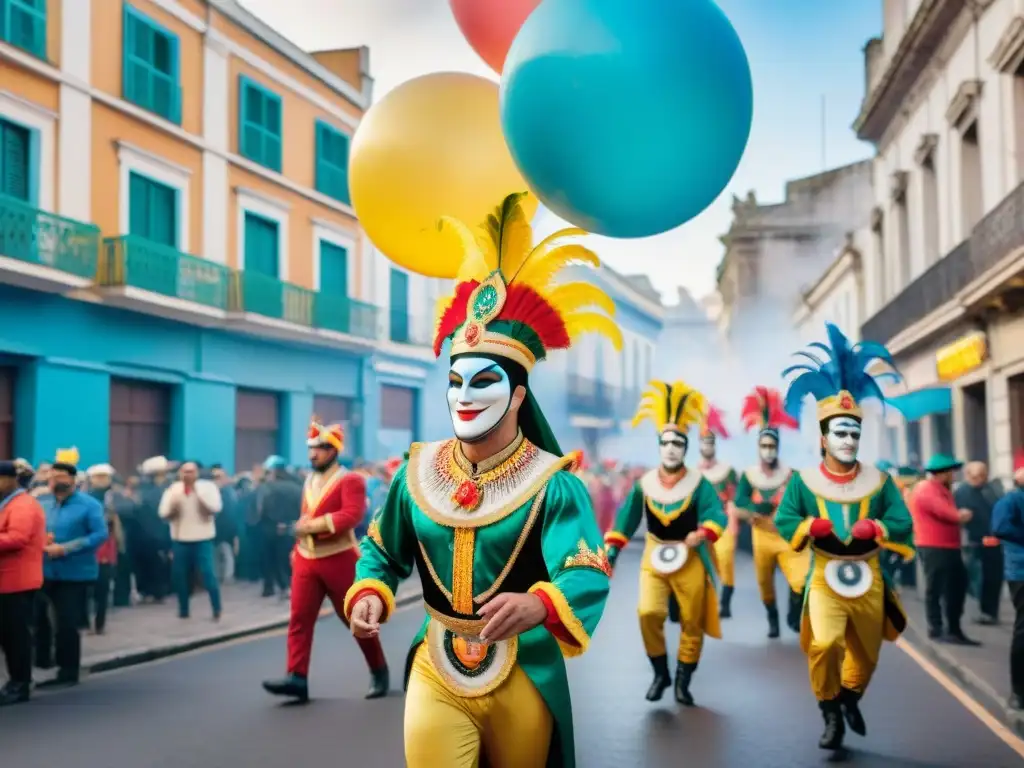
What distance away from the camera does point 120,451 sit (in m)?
19.1

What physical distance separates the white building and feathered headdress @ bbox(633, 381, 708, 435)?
654 centimetres

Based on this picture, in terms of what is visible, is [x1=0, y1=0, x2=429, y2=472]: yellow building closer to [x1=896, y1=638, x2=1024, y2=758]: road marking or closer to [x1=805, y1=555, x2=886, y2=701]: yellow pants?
[x1=896, y1=638, x2=1024, y2=758]: road marking

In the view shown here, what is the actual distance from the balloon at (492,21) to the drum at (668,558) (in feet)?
13.7

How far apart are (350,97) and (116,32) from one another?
8.29 m

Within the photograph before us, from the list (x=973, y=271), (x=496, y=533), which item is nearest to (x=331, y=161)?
(x=973, y=271)

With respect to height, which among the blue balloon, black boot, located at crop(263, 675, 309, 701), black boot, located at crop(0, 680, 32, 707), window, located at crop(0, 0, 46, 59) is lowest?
black boot, located at crop(0, 680, 32, 707)

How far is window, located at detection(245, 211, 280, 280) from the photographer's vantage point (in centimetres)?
2291

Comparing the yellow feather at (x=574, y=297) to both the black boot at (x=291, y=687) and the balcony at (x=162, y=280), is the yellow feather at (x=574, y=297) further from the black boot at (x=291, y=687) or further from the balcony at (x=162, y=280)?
the balcony at (x=162, y=280)

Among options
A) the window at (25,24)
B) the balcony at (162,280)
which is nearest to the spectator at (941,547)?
the balcony at (162,280)

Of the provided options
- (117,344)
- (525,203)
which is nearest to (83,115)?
(117,344)

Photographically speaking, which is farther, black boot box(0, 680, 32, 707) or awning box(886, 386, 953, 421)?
awning box(886, 386, 953, 421)

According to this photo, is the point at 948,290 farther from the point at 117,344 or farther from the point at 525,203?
the point at 525,203

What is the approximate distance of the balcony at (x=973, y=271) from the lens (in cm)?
1505

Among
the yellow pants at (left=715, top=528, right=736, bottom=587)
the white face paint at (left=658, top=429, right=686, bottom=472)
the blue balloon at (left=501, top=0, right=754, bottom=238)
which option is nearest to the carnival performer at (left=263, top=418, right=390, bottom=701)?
the white face paint at (left=658, top=429, right=686, bottom=472)
